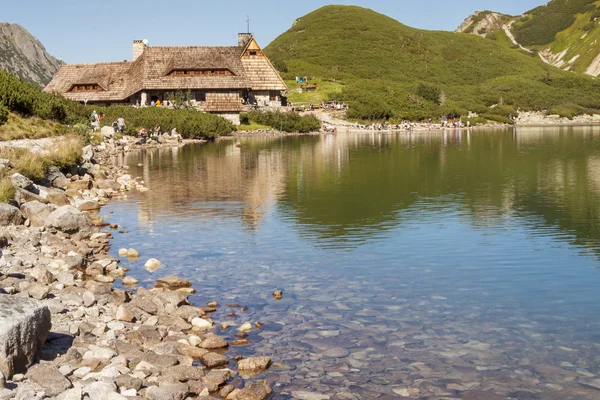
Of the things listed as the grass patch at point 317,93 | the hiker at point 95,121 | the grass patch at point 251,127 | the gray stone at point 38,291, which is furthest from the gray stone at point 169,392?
the grass patch at point 317,93

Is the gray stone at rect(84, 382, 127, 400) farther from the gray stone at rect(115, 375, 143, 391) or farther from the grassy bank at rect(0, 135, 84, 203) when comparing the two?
the grassy bank at rect(0, 135, 84, 203)

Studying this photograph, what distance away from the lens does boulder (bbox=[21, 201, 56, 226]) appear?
799 inches

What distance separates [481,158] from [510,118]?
81.7 metres

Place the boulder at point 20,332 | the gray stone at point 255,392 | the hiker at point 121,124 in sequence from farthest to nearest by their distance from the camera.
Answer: the hiker at point 121,124
the gray stone at point 255,392
the boulder at point 20,332

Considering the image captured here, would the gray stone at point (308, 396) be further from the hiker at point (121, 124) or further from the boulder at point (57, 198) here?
the hiker at point (121, 124)

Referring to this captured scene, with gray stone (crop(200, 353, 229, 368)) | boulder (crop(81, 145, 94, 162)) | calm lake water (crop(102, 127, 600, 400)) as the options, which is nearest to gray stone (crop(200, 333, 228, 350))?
calm lake water (crop(102, 127, 600, 400))

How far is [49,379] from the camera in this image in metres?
9.33

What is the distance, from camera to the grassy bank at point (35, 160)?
21484 millimetres

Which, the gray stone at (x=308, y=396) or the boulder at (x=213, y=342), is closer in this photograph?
the gray stone at (x=308, y=396)

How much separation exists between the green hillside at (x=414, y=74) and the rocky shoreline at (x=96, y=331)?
Answer: 85254mm

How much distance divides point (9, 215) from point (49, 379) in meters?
11.5

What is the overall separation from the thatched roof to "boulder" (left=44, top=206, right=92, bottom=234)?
214 ft

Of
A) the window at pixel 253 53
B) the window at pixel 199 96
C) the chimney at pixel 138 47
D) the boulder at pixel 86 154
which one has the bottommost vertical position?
the boulder at pixel 86 154

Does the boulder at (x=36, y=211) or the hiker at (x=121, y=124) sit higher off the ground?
the hiker at (x=121, y=124)
